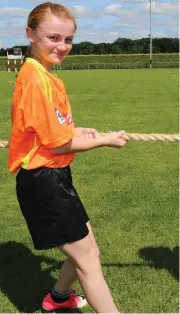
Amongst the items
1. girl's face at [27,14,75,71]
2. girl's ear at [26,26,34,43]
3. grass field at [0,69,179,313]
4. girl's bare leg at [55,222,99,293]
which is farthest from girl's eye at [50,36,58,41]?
grass field at [0,69,179,313]

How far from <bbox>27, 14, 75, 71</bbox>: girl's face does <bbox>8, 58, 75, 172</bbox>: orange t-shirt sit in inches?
3.6

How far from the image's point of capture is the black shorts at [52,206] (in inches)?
106

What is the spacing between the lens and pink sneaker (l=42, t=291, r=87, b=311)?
338 centimetres

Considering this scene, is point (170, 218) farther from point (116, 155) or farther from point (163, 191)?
point (116, 155)

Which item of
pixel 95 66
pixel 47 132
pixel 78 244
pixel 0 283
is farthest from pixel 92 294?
pixel 95 66

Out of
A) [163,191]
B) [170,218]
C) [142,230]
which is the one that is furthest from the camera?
[163,191]

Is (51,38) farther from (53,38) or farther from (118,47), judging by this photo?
(118,47)

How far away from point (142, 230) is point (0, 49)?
79.1 meters

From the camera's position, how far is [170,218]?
509 centimetres

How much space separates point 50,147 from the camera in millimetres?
2559

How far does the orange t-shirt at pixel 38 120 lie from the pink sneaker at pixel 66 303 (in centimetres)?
119


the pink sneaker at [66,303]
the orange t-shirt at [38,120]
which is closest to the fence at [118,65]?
the pink sneaker at [66,303]

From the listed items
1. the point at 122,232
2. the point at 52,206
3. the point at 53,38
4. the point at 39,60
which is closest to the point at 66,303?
the point at 52,206

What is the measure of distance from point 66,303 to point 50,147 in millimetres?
1398
